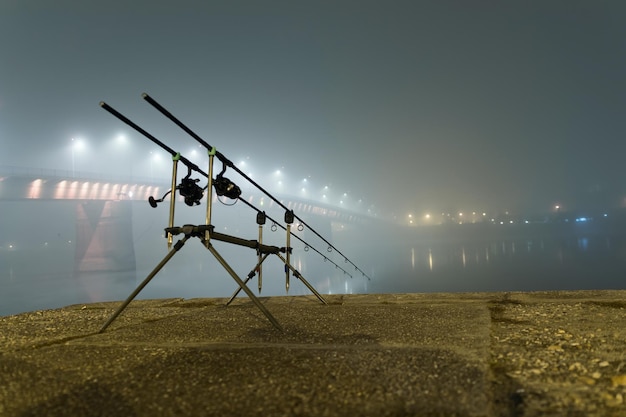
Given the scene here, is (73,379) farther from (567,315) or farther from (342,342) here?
(567,315)

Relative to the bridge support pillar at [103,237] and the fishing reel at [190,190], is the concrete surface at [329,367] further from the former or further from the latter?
the bridge support pillar at [103,237]

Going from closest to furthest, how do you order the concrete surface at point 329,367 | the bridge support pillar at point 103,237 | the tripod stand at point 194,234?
1. the concrete surface at point 329,367
2. the tripod stand at point 194,234
3. the bridge support pillar at point 103,237

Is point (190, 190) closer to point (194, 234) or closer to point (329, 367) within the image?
point (194, 234)

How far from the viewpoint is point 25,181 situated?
52.6 metres

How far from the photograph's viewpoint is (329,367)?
8.10ft

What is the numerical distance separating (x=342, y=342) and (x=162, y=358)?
61.3 inches

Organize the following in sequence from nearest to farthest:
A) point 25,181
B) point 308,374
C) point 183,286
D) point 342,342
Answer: point 308,374 → point 342,342 → point 25,181 → point 183,286

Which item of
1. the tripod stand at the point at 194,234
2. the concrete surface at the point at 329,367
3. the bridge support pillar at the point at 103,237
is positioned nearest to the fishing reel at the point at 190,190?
the tripod stand at the point at 194,234

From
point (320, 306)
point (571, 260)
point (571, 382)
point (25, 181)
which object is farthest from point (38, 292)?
point (571, 260)

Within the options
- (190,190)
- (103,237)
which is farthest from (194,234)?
(103,237)

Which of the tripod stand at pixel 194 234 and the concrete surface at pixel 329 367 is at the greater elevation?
the tripod stand at pixel 194 234

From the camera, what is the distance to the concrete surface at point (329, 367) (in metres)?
1.91

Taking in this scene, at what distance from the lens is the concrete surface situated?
6.27 ft

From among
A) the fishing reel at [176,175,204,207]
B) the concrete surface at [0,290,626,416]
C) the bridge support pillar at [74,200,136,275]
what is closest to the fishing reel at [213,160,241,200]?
the fishing reel at [176,175,204,207]
